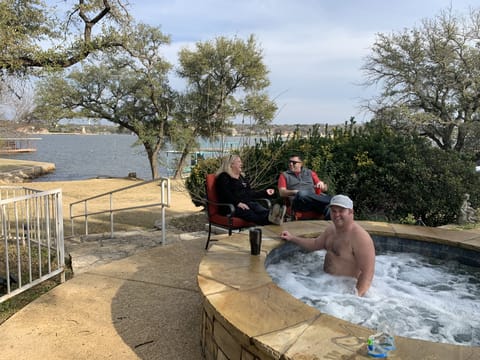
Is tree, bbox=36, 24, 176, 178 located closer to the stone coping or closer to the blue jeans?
the blue jeans

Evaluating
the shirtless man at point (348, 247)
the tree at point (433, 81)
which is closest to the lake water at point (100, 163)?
the shirtless man at point (348, 247)

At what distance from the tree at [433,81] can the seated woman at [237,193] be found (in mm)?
11751

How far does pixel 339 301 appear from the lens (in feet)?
8.71

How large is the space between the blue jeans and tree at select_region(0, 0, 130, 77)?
5333 mm

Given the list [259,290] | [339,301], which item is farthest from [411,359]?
[339,301]

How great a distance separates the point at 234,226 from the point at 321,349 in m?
2.83

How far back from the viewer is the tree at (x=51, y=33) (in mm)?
6531

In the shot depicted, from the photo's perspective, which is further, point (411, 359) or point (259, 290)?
point (259, 290)

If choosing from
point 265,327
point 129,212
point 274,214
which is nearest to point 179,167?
point 129,212

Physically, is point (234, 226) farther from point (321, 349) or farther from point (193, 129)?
point (193, 129)

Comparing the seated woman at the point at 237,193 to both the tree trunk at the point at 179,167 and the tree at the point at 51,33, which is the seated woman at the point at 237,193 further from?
the tree trunk at the point at 179,167

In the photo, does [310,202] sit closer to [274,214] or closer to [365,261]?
[274,214]

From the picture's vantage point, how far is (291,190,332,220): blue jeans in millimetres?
4781

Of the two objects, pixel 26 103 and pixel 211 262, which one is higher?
pixel 26 103
